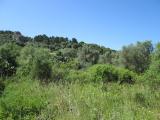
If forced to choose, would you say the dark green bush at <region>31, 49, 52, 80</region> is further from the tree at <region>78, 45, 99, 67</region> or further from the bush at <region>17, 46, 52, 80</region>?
the tree at <region>78, 45, 99, 67</region>

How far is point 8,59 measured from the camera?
2600 centimetres

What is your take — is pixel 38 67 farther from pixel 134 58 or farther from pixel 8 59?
pixel 134 58

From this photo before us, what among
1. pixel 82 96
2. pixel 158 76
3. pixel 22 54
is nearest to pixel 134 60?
pixel 22 54

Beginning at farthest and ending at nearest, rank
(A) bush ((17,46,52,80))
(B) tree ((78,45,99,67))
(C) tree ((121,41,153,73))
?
(B) tree ((78,45,99,67)) → (C) tree ((121,41,153,73)) → (A) bush ((17,46,52,80))

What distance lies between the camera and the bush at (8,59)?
74.1 feet

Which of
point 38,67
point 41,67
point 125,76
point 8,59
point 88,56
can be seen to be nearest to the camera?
point 38,67

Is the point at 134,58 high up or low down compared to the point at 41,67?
up

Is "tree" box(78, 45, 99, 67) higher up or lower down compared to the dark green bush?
higher up

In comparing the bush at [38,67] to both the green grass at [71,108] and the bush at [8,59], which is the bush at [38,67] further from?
the green grass at [71,108]

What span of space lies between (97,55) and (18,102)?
170ft

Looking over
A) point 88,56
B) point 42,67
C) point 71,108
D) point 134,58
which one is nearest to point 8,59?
point 42,67

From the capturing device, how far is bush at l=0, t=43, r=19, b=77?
22592 millimetres

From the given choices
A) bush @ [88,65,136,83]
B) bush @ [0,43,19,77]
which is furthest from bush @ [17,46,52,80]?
bush @ [88,65,136,83]

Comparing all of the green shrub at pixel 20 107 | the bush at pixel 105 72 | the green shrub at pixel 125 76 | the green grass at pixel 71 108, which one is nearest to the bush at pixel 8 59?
the bush at pixel 105 72
